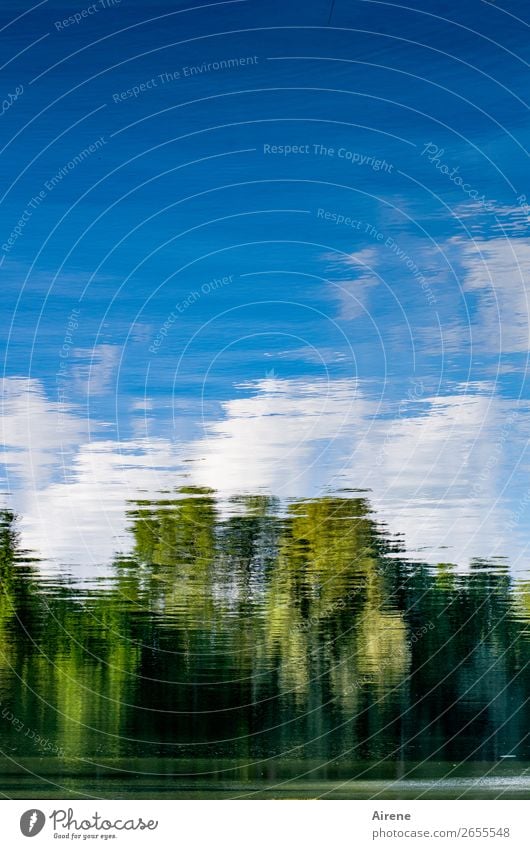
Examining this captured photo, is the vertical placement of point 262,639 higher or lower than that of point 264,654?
higher

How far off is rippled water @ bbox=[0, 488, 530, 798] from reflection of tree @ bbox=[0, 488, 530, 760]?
0.04 meters

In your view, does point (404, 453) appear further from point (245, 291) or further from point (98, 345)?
point (98, 345)

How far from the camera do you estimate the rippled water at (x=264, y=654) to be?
18375 millimetres

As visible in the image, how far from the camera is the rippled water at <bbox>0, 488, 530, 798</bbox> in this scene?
723 inches

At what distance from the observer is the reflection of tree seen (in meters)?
18.8

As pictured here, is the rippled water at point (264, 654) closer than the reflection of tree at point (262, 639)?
Yes

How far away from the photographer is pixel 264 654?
19625 mm

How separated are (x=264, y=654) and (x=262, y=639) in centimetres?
36

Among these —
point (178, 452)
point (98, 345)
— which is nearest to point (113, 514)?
point (178, 452)

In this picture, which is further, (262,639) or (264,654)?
(264,654)

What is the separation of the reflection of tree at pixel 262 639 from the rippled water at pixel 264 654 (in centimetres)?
4

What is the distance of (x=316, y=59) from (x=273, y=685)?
12.2 metres

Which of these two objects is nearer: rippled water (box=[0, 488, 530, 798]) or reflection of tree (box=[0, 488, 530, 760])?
rippled water (box=[0, 488, 530, 798])

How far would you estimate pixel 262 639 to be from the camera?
19.5m
